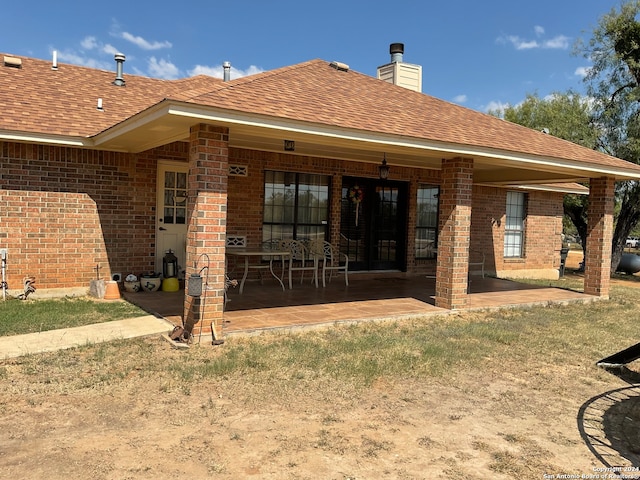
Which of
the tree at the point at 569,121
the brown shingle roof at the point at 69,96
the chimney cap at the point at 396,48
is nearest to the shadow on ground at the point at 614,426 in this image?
the brown shingle roof at the point at 69,96

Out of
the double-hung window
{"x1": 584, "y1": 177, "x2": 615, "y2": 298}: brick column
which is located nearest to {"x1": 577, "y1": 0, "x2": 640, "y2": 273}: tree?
the double-hung window

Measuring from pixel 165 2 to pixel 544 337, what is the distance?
49.0 ft

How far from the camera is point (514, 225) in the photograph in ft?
48.5

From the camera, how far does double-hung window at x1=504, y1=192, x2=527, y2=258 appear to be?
14.6 m

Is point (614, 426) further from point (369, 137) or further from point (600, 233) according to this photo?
point (600, 233)

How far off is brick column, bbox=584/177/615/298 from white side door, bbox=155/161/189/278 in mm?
8110

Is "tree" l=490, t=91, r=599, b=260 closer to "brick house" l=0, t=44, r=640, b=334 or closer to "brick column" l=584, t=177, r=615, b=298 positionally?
"brick column" l=584, t=177, r=615, b=298

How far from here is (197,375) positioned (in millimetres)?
4684

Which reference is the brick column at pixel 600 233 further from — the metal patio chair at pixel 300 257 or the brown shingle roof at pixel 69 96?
the brown shingle roof at pixel 69 96

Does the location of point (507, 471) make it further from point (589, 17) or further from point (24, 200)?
point (589, 17)

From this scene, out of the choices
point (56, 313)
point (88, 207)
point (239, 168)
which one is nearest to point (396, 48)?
point (239, 168)

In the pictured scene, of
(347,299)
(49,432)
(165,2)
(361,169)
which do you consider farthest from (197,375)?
(165,2)

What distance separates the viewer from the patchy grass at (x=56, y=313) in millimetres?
6215

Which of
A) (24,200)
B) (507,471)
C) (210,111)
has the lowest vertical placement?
(507,471)
